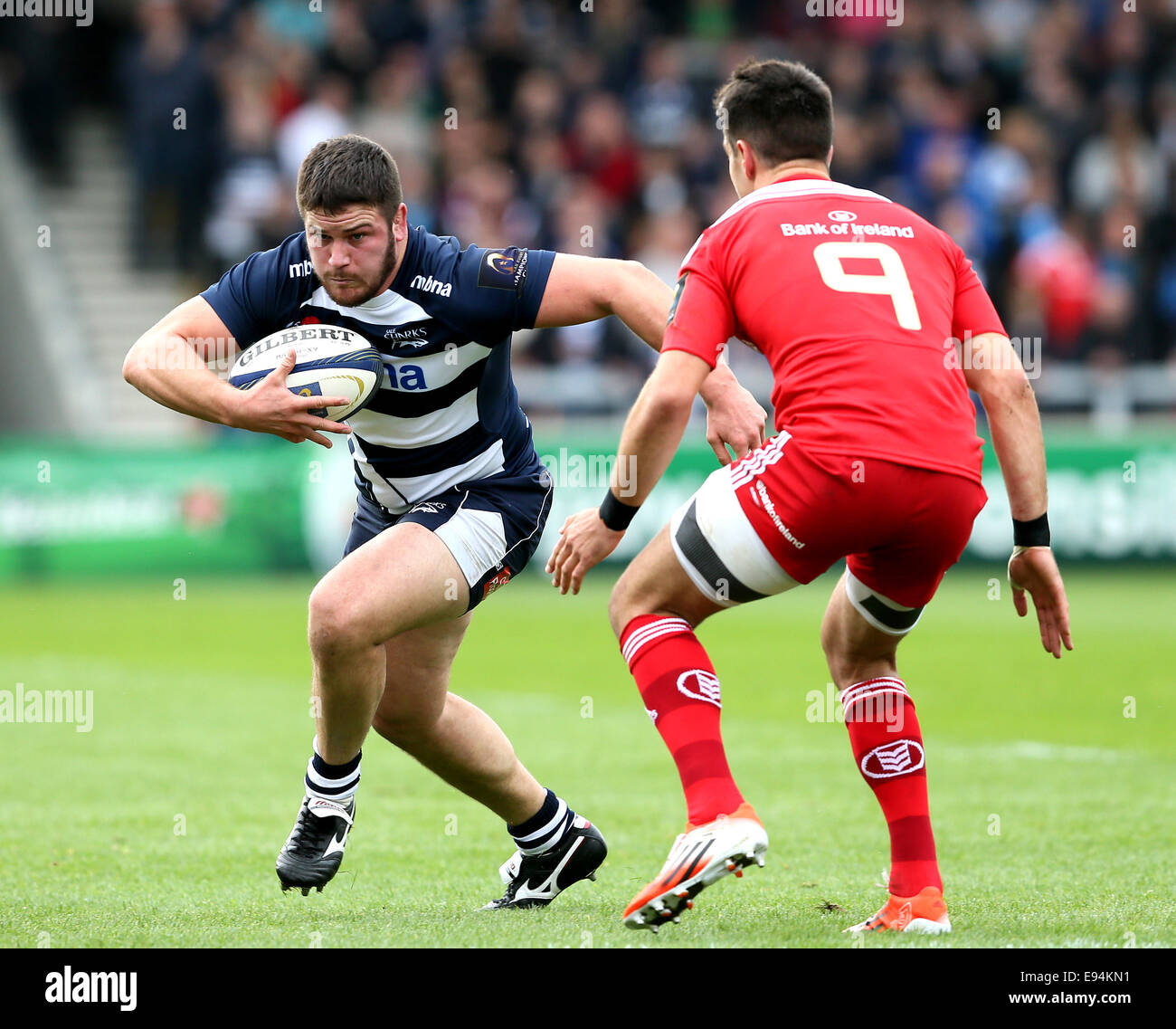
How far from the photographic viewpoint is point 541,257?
17.7ft

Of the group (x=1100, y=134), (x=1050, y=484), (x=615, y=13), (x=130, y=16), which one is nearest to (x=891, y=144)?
(x=1100, y=134)

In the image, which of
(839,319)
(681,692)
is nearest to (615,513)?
(681,692)

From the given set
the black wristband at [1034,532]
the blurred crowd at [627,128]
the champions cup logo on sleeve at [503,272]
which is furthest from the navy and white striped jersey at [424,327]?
the blurred crowd at [627,128]

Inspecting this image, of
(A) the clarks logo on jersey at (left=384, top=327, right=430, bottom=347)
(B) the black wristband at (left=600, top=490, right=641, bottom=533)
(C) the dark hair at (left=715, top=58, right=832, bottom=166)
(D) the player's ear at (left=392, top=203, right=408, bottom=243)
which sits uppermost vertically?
(C) the dark hair at (left=715, top=58, right=832, bottom=166)

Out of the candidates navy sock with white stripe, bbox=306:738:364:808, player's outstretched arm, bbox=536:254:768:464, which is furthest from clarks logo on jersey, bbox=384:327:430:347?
navy sock with white stripe, bbox=306:738:364:808

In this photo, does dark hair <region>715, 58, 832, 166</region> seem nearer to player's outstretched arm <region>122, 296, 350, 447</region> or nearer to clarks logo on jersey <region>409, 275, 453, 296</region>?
clarks logo on jersey <region>409, 275, 453, 296</region>

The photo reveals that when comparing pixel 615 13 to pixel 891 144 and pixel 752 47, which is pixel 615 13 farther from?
pixel 891 144

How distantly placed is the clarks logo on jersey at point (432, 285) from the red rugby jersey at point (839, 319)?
38.8 inches

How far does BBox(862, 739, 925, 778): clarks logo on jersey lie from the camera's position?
4.98 meters

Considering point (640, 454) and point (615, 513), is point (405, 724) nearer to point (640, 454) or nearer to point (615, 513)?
point (615, 513)

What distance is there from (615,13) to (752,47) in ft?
6.68

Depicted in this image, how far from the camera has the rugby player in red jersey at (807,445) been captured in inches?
175

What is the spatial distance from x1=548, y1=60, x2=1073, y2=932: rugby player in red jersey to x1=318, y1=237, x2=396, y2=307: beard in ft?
3.66
